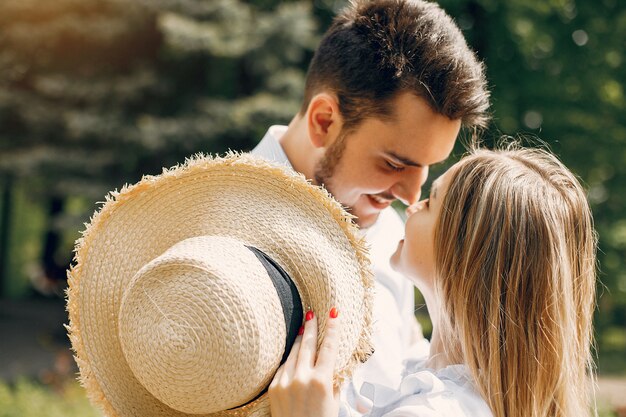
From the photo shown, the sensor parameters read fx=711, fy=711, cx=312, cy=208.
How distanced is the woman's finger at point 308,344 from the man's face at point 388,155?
1.17m

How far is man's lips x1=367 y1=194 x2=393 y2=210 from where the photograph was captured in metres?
2.96

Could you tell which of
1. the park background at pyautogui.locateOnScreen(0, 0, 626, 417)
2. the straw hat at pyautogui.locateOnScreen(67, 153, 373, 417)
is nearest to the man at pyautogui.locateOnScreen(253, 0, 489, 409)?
the straw hat at pyautogui.locateOnScreen(67, 153, 373, 417)

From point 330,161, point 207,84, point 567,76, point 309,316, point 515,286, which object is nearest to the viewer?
point 309,316

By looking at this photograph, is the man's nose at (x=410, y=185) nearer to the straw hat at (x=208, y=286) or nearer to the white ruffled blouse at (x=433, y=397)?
the white ruffled blouse at (x=433, y=397)

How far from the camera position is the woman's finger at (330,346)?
5.56 feet

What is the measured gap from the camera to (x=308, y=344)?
174cm

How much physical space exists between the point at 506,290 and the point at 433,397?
390 mm

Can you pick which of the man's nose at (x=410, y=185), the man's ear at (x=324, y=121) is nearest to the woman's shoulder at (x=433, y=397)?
the man's nose at (x=410, y=185)

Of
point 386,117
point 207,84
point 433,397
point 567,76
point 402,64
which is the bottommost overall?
point 433,397

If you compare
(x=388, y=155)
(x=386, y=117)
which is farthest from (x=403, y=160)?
(x=386, y=117)

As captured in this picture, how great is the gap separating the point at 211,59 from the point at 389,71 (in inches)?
372

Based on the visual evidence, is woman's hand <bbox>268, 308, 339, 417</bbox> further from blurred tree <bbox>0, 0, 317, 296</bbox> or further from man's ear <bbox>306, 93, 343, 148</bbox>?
blurred tree <bbox>0, 0, 317, 296</bbox>

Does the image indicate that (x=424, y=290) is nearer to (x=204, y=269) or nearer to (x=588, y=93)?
(x=204, y=269)

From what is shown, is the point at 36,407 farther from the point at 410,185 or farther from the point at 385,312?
the point at 410,185
